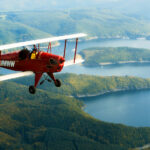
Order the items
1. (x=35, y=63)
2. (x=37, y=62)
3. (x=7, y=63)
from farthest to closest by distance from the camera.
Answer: (x=7, y=63)
(x=35, y=63)
(x=37, y=62)

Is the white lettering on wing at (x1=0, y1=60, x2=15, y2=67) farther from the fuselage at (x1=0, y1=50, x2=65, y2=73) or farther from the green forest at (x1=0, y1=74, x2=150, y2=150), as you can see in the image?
the green forest at (x1=0, y1=74, x2=150, y2=150)

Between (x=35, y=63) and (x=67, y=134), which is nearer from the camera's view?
(x=35, y=63)

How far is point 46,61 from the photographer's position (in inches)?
916

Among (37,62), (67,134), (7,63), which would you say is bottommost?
(67,134)

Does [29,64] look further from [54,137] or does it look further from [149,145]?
[149,145]

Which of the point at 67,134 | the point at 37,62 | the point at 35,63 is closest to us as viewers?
the point at 37,62

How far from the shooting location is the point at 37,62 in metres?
23.7

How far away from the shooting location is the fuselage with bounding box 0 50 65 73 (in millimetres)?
22984

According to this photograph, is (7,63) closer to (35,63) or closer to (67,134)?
(35,63)

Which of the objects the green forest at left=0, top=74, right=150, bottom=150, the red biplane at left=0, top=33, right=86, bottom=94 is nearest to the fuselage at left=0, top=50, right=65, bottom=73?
the red biplane at left=0, top=33, right=86, bottom=94

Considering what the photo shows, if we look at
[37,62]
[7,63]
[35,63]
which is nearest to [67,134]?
[7,63]

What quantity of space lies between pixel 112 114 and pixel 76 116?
25.1 meters

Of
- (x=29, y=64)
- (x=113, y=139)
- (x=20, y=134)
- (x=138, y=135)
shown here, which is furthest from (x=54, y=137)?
(x=29, y=64)

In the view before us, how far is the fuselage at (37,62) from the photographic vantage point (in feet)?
75.4
